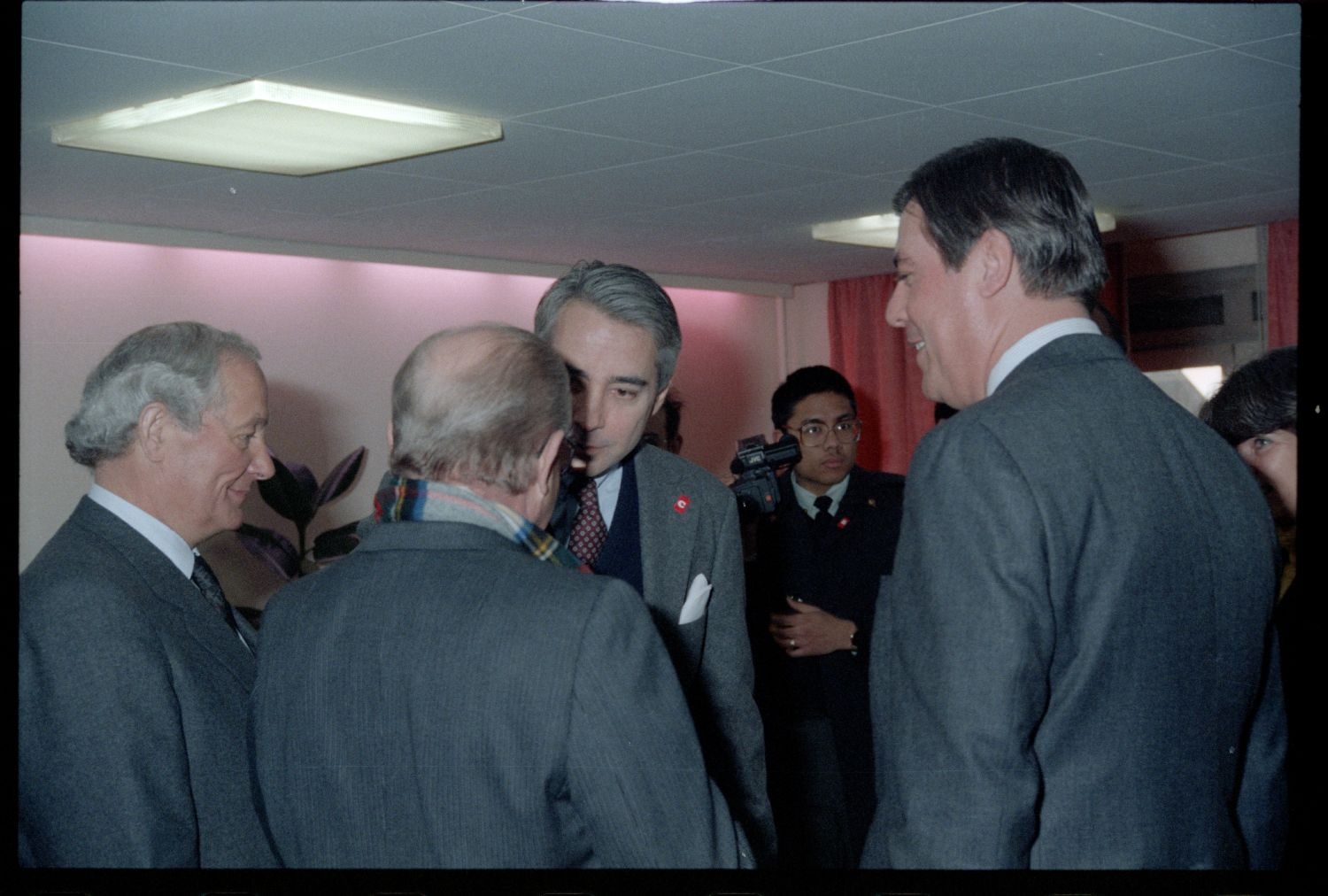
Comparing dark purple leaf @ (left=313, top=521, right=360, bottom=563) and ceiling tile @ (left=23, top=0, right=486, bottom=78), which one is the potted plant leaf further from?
ceiling tile @ (left=23, top=0, right=486, bottom=78)

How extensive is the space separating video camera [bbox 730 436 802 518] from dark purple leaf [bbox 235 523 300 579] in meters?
3.33

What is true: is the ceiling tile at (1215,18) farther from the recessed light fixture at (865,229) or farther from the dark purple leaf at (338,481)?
the dark purple leaf at (338,481)

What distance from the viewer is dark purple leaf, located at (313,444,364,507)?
18.7 feet

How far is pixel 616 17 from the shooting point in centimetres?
295

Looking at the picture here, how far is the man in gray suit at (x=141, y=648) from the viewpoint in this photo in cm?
151

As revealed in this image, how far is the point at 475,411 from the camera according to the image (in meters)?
1.33

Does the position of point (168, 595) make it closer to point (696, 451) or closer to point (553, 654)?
point (553, 654)

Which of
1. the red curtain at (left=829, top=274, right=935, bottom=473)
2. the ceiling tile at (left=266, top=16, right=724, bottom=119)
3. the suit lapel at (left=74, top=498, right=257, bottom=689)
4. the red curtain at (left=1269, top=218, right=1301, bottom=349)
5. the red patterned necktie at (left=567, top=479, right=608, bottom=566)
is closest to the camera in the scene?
the suit lapel at (left=74, top=498, right=257, bottom=689)

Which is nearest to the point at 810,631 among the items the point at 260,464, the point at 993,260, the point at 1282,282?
the point at 260,464

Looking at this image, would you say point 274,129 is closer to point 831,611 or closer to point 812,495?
point 812,495

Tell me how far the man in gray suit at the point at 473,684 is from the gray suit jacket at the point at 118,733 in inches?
8.4

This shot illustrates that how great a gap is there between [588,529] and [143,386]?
2.26 feet

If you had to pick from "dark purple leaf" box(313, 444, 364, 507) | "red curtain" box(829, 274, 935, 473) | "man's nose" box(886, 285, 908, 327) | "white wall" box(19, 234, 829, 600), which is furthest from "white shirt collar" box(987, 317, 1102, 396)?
"red curtain" box(829, 274, 935, 473)

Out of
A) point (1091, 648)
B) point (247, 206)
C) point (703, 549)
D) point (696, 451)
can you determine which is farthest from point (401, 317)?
point (1091, 648)
